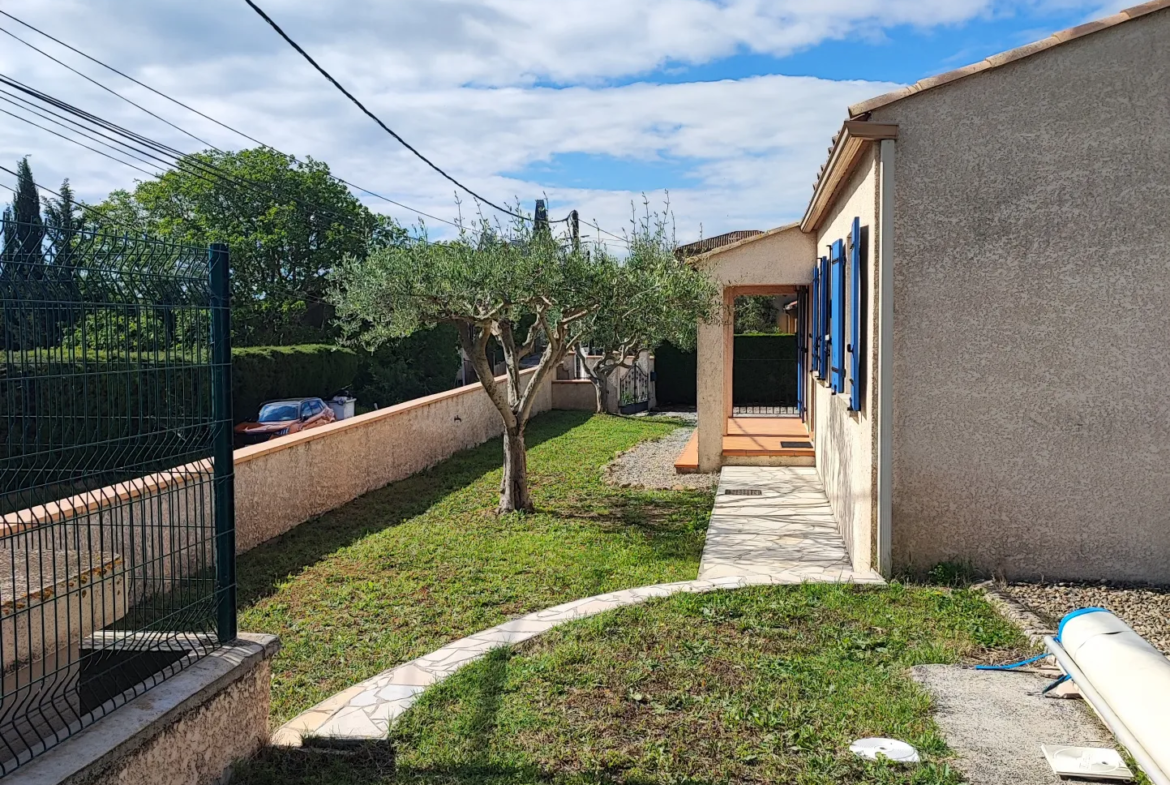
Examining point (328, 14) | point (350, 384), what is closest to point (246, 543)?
point (328, 14)

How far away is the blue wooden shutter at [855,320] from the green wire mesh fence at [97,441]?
4.65 meters

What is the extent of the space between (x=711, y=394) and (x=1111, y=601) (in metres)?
6.65

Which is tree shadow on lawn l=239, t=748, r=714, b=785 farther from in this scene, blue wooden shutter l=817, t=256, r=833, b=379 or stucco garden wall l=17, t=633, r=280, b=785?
blue wooden shutter l=817, t=256, r=833, b=379

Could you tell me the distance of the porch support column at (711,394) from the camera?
12023mm

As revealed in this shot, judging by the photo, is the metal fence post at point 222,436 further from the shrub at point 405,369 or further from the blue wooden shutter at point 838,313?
the shrub at point 405,369

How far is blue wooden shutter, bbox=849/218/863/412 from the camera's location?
22.1 feet

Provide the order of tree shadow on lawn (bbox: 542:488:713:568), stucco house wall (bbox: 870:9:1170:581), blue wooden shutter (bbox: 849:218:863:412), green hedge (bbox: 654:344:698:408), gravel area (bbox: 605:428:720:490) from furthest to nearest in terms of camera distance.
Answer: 1. green hedge (bbox: 654:344:698:408)
2. gravel area (bbox: 605:428:720:490)
3. tree shadow on lawn (bbox: 542:488:713:568)
4. blue wooden shutter (bbox: 849:218:863:412)
5. stucco house wall (bbox: 870:9:1170:581)

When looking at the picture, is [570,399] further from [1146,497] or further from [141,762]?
[141,762]

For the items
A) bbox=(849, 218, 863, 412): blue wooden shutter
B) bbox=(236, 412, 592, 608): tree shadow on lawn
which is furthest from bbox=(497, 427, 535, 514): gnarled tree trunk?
bbox=(849, 218, 863, 412): blue wooden shutter

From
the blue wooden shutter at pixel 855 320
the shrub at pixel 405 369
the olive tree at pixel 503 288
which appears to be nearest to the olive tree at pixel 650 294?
the olive tree at pixel 503 288

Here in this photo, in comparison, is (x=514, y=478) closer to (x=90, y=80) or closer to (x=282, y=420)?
(x=282, y=420)

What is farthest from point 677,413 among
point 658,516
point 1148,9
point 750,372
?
point 1148,9

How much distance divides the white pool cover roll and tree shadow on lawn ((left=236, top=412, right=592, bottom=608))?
554cm

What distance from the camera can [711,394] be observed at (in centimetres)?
1202
